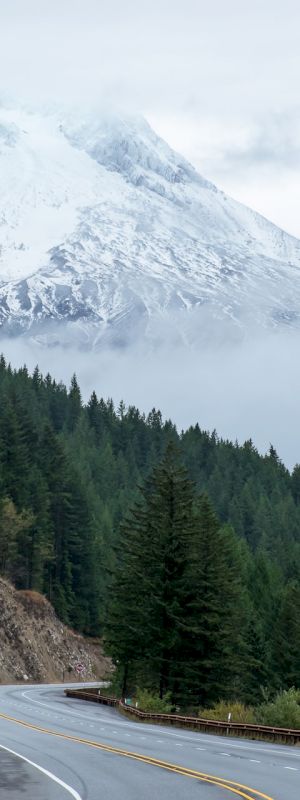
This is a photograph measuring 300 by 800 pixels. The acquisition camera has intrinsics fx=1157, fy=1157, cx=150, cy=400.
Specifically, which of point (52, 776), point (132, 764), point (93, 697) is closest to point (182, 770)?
point (132, 764)

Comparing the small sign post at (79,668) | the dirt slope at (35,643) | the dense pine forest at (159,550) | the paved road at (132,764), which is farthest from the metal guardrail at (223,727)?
the small sign post at (79,668)

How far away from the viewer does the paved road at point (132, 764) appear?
21.1 metres

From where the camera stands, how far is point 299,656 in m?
75.9

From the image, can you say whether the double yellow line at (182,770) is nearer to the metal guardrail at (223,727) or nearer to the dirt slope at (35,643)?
the metal guardrail at (223,727)

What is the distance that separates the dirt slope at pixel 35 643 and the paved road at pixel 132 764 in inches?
1825

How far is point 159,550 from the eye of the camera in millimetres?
55656

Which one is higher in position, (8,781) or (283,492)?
(283,492)

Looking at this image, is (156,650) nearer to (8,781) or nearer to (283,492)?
(8,781)

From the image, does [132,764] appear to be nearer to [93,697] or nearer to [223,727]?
[223,727]

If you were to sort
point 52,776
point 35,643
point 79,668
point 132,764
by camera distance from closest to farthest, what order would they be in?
point 52,776 < point 132,764 < point 35,643 < point 79,668

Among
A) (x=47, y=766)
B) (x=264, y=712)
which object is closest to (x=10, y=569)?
(x=264, y=712)

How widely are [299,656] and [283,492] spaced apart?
4435 inches

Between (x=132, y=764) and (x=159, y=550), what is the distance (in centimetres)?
2916

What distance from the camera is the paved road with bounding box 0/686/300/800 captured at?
2112 centimetres
